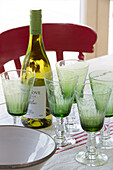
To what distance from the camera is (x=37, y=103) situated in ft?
3.31

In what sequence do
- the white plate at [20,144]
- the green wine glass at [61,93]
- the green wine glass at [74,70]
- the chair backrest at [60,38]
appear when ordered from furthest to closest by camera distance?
1. the chair backrest at [60,38]
2. the green wine glass at [74,70]
3. the green wine glass at [61,93]
4. the white plate at [20,144]

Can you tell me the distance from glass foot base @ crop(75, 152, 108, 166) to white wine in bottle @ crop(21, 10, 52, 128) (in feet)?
0.64

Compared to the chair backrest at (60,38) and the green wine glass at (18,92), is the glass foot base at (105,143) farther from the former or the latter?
the chair backrest at (60,38)

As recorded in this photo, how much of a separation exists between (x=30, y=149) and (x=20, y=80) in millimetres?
212

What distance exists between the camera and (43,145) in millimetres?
763

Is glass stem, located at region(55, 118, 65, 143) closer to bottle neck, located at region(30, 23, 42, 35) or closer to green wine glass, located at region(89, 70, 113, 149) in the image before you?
green wine glass, located at region(89, 70, 113, 149)

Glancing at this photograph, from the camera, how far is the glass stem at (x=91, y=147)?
86 centimetres

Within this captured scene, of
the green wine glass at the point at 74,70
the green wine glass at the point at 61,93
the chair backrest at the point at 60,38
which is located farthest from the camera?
the chair backrest at the point at 60,38

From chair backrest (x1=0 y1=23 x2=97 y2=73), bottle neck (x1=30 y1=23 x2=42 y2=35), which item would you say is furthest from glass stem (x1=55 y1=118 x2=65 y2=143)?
chair backrest (x1=0 y1=23 x2=97 y2=73)

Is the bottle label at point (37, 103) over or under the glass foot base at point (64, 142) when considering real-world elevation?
over

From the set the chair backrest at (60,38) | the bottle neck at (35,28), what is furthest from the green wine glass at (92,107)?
the chair backrest at (60,38)

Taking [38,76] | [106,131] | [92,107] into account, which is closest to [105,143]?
[106,131]

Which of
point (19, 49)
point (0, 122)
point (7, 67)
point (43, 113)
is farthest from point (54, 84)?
point (7, 67)

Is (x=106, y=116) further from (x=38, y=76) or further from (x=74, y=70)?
(x=38, y=76)
